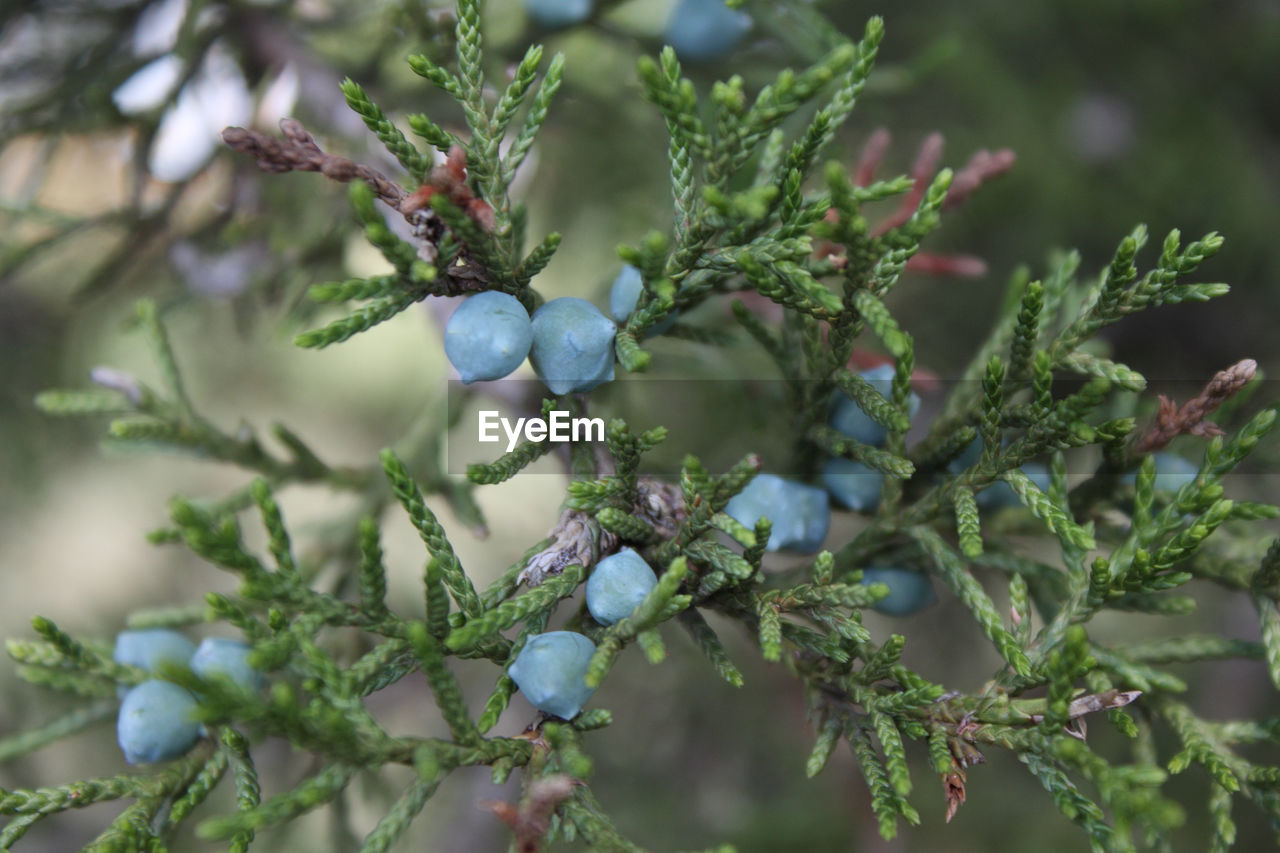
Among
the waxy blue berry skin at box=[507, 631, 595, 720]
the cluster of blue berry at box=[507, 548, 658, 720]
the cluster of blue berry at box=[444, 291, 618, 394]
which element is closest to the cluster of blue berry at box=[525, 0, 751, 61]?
the cluster of blue berry at box=[444, 291, 618, 394]

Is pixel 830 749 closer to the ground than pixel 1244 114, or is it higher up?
closer to the ground

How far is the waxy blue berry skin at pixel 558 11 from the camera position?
1870mm

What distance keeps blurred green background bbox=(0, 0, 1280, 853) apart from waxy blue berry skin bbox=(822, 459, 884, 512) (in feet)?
2.21

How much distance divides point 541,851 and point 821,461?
78 cm

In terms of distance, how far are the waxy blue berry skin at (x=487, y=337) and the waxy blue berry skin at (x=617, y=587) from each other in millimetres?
289

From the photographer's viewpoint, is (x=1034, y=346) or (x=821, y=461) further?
(x=821, y=461)

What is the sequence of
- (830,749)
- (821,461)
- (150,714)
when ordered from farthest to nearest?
(821,461) → (150,714) → (830,749)

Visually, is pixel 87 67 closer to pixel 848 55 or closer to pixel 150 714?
pixel 150 714

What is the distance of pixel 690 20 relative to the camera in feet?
6.13

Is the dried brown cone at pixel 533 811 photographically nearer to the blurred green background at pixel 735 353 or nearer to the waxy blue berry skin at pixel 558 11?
the blurred green background at pixel 735 353

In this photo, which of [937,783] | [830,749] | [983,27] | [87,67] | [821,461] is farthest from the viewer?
[983,27]

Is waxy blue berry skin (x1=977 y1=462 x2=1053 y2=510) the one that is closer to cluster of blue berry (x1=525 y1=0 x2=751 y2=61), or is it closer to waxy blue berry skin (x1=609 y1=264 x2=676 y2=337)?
waxy blue berry skin (x1=609 y1=264 x2=676 y2=337)

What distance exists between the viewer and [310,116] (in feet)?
6.56

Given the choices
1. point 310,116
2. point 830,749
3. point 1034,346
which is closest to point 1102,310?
point 1034,346
